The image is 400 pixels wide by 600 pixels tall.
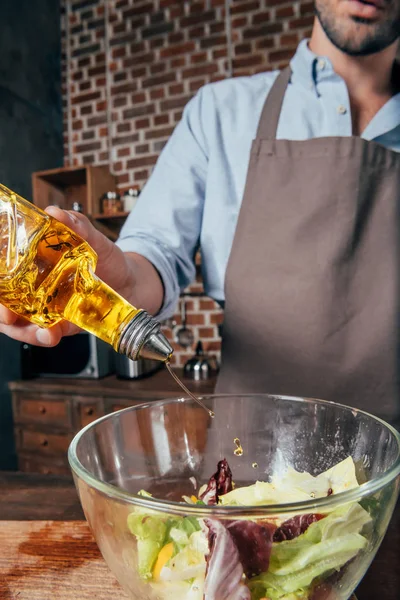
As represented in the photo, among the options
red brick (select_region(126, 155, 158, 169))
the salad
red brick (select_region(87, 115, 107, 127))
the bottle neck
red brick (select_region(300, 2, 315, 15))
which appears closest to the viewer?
the salad

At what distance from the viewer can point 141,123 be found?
9.17ft

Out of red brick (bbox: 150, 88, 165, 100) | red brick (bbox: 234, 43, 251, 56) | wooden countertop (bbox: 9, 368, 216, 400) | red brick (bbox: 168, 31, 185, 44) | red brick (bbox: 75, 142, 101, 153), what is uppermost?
red brick (bbox: 168, 31, 185, 44)

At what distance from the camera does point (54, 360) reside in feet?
8.06

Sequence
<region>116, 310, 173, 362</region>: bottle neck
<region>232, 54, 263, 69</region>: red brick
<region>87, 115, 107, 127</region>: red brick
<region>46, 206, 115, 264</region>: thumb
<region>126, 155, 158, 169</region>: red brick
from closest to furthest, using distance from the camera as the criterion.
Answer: <region>116, 310, 173, 362</region>: bottle neck → <region>46, 206, 115, 264</region>: thumb → <region>232, 54, 263, 69</region>: red brick → <region>126, 155, 158, 169</region>: red brick → <region>87, 115, 107, 127</region>: red brick

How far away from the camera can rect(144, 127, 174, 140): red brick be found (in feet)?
8.94

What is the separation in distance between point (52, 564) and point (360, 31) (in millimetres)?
1176

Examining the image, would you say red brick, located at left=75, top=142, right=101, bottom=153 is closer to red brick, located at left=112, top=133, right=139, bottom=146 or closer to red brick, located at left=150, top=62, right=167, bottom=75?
red brick, located at left=112, top=133, right=139, bottom=146

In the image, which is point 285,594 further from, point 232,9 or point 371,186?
point 232,9

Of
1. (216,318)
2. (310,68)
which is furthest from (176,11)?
(310,68)

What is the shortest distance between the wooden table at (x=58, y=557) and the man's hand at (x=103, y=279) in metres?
0.25

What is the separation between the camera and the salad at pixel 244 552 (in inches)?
13.4

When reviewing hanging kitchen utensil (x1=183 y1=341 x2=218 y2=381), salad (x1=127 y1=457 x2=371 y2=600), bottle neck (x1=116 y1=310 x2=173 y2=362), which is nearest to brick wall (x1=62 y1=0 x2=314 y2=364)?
hanging kitchen utensil (x1=183 y1=341 x2=218 y2=381)

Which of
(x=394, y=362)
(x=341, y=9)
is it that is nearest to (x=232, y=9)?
(x=341, y=9)

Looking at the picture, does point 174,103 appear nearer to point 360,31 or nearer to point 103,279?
point 360,31
